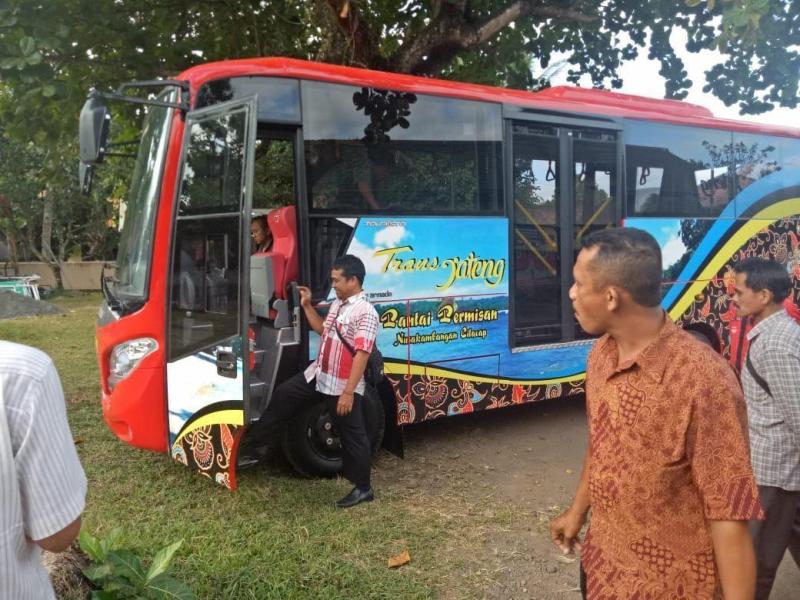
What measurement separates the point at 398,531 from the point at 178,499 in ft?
5.09

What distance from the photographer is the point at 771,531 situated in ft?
9.15

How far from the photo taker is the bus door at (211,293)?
405cm

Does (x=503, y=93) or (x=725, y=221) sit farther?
(x=725, y=221)

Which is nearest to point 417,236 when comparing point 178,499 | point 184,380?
point 184,380

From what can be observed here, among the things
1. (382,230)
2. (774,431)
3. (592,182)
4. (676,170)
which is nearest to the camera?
(774,431)

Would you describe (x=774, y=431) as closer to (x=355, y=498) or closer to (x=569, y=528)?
(x=569, y=528)

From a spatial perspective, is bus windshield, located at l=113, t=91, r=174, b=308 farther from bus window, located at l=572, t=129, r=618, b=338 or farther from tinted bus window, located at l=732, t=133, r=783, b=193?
tinted bus window, located at l=732, t=133, r=783, b=193

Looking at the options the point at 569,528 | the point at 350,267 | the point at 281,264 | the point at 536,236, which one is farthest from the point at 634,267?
the point at 536,236

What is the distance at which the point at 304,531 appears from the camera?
162 inches

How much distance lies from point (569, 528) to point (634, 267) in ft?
2.91

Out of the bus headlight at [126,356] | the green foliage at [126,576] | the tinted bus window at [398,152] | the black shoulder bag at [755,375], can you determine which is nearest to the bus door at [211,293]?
the bus headlight at [126,356]

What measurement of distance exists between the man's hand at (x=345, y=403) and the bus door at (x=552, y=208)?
1984 millimetres

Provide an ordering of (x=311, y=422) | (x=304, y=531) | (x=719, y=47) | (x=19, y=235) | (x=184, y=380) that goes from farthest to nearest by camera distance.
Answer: (x=19, y=235) < (x=719, y=47) < (x=311, y=422) < (x=184, y=380) < (x=304, y=531)

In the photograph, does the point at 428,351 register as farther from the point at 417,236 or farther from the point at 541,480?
the point at 541,480
